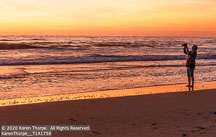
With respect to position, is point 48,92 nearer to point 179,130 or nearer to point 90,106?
point 90,106

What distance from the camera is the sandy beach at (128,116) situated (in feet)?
16.7

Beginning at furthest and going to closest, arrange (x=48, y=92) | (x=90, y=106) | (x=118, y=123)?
(x=48, y=92) → (x=90, y=106) → (x=118, y=123)

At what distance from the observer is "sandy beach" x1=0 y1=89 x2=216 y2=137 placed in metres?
5.10

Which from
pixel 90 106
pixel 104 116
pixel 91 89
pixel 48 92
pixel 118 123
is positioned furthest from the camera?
pixel 91 89

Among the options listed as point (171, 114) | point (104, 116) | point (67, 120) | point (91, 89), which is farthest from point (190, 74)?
point (67, 120)

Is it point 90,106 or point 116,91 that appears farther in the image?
point 116,91

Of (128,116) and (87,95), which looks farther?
(87,95)

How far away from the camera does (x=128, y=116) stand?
20.4 ft

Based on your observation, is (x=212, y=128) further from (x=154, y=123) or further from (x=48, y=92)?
(x=48, y=92)

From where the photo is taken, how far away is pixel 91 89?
35.5 feet

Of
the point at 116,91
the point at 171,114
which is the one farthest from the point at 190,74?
the point at 171,114

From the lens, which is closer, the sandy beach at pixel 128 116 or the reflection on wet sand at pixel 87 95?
the sandy beach at pixel 128 116

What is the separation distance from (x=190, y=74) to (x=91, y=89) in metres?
3.92

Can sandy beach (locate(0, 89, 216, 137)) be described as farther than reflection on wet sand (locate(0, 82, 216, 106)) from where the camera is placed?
No
